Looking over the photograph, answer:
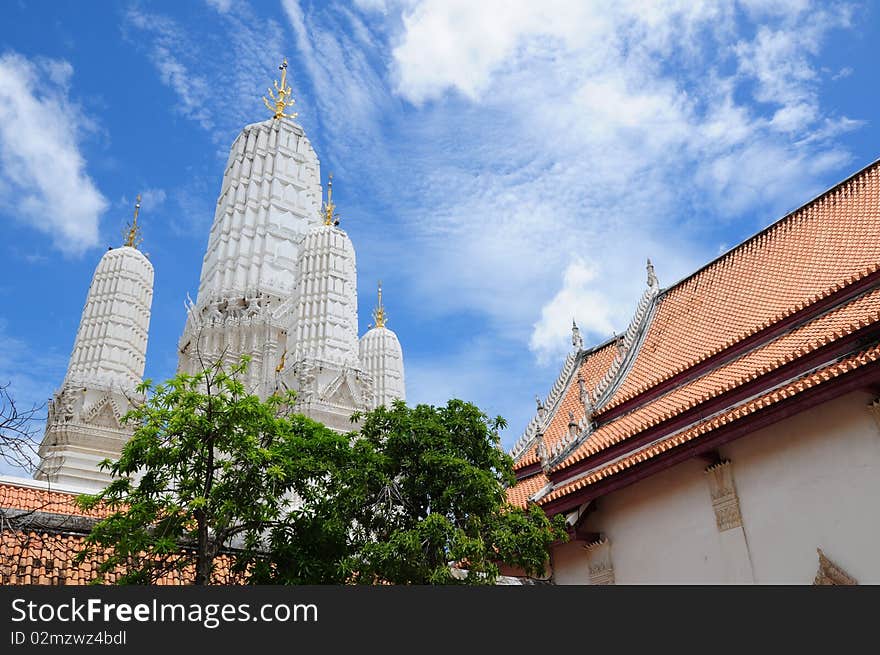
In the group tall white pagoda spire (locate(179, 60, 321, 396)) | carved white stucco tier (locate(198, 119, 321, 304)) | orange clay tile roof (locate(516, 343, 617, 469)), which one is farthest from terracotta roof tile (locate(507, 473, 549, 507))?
carved white stucco tier (locate(198, 119, 321, 304))

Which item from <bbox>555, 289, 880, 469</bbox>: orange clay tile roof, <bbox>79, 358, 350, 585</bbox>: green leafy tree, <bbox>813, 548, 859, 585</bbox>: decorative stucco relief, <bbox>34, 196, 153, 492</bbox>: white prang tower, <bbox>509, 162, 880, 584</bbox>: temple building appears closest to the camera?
<bbox>813, 548, 859, 585</bbox>: decorative stucco relief

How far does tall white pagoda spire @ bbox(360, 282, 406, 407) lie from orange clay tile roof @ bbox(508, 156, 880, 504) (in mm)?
28953

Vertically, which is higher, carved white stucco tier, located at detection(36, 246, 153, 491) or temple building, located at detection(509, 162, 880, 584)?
carved white stucco tier, located at detection(36, 246, 153, 491)

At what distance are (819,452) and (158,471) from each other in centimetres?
955

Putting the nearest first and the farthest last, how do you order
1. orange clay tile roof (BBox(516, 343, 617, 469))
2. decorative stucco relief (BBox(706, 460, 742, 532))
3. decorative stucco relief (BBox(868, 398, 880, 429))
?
decorative stucco relief (BBox(868, 398, 880, 429)) → decorative stucco relief (BBox(706, 460, 742, 532)) → orange clay tile roof (BBox(516, 343, 617, 469))

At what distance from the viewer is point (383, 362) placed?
156 ft

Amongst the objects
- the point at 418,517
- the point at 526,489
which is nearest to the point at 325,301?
the point at 526,489

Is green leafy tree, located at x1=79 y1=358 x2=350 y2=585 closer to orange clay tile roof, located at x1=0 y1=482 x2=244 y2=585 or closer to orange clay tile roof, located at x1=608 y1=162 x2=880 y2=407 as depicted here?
orange clay tile roof, located at x1=0 y1=482 x2=244 y2=585

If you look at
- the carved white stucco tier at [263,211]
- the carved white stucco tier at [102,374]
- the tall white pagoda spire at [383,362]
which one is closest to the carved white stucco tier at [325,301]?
the carved white stucco tier at [263,211]

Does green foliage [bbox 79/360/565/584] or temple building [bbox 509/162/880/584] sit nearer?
green foliage [bbox 79/360/565/584]

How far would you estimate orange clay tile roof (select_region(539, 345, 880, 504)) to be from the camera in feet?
33.4

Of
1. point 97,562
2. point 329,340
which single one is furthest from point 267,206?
point 97,562

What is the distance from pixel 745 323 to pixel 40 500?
1339cm

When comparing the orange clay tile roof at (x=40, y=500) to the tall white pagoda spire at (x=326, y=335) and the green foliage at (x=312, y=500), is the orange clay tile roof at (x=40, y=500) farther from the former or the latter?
the tall white pagoda spire at (x=326, y=335)
